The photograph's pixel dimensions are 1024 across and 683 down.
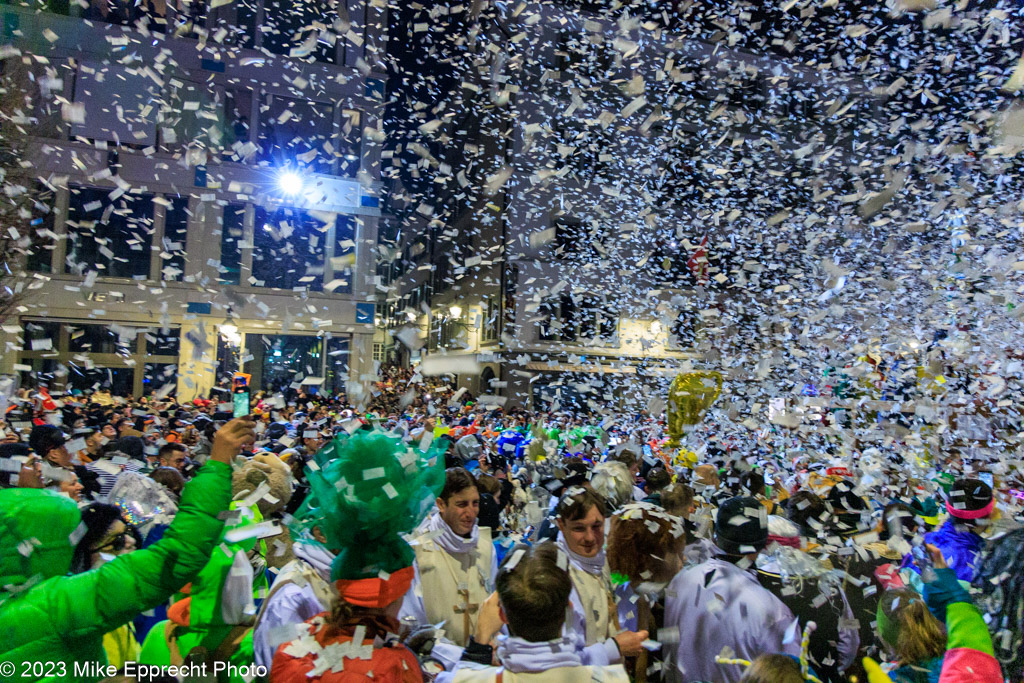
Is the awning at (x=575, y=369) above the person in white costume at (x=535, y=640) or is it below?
above

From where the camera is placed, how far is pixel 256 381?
20172 millimetres

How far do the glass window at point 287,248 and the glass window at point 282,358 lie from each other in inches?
66.4

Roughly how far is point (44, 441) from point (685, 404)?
713 cm

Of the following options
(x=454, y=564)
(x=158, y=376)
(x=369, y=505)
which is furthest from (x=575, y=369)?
(x=369, y=505)

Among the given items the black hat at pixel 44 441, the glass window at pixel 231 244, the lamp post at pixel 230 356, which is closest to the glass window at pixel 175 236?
the glass window at pixel 231 244

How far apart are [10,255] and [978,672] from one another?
19.0 m

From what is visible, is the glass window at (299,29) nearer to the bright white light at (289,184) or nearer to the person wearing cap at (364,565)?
the bright white light at (289,184)

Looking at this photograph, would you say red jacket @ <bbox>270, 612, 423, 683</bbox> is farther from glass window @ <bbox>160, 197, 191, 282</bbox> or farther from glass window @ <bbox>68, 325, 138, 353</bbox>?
glass window @ <bbox>160, 197, 191, 282</bbox>

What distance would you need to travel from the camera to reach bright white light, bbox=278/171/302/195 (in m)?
20.2

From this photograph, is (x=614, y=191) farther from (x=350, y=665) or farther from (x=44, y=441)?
(x=350, y=665)

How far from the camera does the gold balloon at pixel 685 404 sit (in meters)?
8.88

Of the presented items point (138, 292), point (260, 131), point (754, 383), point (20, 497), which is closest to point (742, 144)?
point (754, 383)

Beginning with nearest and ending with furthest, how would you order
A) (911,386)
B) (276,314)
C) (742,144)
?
(911,386), (276,314), (742,144)

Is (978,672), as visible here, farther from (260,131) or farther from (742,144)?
(742,144)
